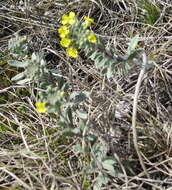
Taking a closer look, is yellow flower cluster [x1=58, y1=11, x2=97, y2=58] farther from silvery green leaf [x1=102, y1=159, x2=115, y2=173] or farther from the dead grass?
silvery green leaf [x1=102, y1=159, x2=115, y2=173]

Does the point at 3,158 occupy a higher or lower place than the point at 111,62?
lower

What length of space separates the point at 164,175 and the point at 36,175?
0.66 m

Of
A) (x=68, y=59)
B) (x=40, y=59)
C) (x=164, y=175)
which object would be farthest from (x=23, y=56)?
(x=164, y=175)

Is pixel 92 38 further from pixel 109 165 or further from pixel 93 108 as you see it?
pixel 109 165

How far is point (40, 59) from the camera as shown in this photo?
1986mm

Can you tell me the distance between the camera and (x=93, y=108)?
7.02 feet

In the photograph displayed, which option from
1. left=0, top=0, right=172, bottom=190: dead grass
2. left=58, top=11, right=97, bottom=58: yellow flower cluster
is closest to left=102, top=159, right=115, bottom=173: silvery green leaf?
left=0, top=0, right=172, bottom=190: dead grass

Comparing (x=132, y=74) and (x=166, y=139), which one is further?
(x=132, y=74)

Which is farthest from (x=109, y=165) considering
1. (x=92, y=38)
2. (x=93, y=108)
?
(x=92, y=38)

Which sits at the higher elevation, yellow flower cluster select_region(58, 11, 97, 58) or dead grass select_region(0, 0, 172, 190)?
yellow flower cluster select_region(58, 11, 97, 58)

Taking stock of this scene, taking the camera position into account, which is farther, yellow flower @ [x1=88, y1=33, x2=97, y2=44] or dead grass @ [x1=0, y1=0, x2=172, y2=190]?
dead grass @ [x1=0, y1=0, x2=172, y2=190]

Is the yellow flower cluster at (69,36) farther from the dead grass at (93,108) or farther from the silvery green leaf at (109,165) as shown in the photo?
the silvery green leaf at (109,165)

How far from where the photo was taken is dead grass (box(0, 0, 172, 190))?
75.1 inches

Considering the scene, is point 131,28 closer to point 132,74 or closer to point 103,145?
point 132,74
